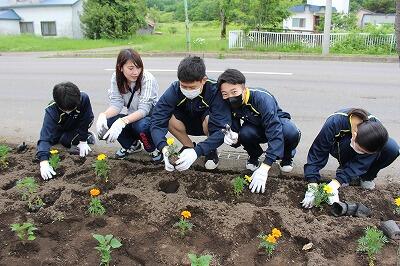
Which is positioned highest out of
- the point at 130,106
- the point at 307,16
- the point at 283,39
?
the point at 307,16

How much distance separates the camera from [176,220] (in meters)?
2.88

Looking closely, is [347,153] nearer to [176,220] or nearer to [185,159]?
Result: [185,159]

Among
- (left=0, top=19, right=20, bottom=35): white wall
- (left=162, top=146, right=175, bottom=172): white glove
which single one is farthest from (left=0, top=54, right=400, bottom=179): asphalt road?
(left=0, top=19, right=20, bottom=35): white wall

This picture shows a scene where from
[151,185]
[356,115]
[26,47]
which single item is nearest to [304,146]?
[356,115]

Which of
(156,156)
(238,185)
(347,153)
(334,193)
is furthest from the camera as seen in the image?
(156,156)

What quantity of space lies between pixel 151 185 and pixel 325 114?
3456mm

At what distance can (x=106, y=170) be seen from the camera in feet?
11.5

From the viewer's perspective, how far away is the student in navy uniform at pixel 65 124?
3.59 m

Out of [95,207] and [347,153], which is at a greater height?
[347,153]

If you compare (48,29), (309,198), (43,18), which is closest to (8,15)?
(43,18)

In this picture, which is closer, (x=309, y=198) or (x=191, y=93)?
(x=309, y=198)

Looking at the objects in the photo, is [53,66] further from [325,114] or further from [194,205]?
[194,205]

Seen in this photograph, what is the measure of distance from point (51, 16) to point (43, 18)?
0.77m

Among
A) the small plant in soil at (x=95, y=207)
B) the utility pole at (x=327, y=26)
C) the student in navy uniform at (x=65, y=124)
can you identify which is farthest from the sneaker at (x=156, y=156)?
the utility pole at (x=327, y=26)
